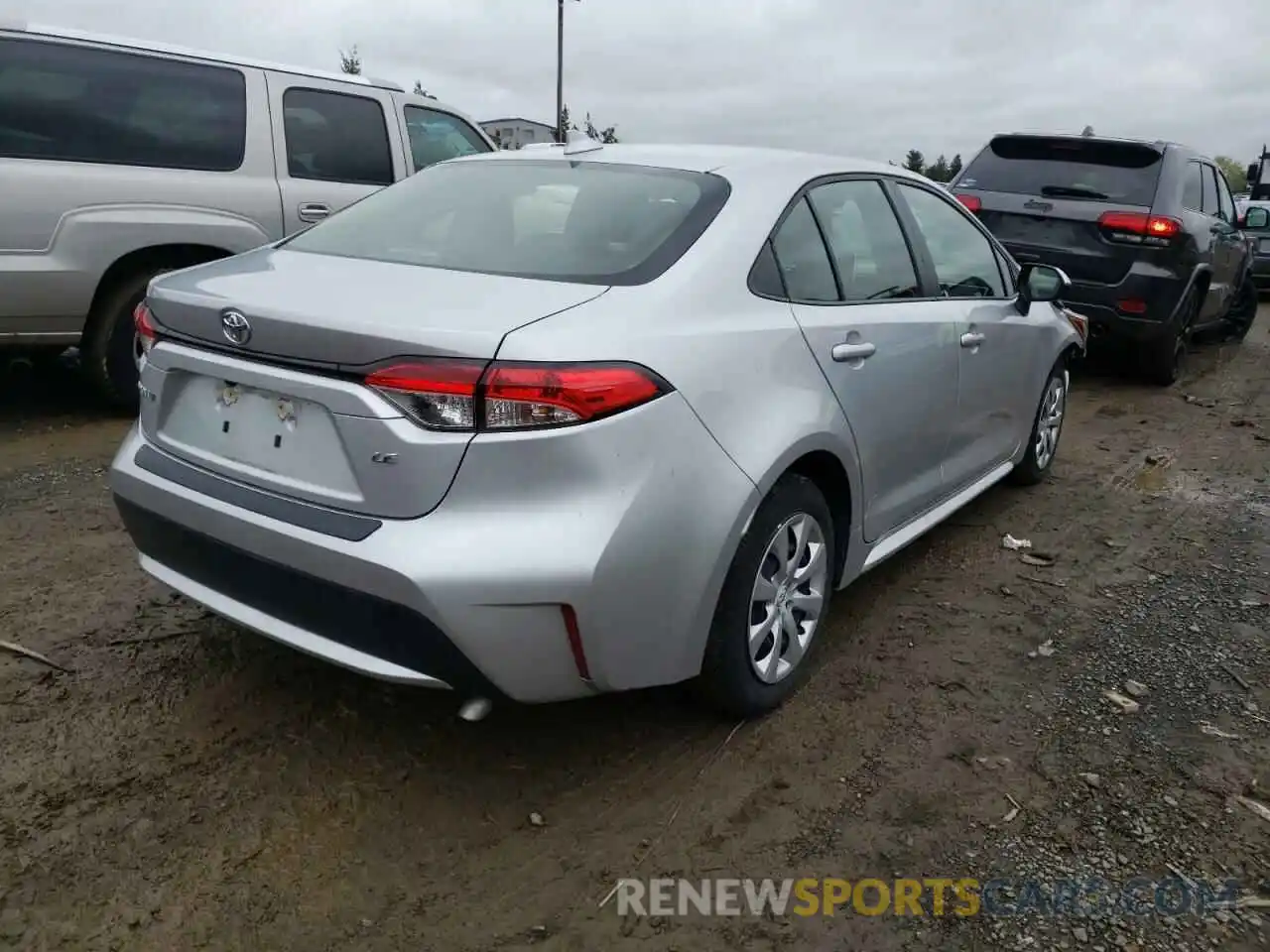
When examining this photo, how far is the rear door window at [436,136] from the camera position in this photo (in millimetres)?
6680

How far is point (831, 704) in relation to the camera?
3.16m

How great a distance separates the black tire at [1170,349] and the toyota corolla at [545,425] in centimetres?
507

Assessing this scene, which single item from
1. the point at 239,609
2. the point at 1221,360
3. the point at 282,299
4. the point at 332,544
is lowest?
the point at 1221,360

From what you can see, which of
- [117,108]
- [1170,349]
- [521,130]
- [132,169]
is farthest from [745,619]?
[521,130]

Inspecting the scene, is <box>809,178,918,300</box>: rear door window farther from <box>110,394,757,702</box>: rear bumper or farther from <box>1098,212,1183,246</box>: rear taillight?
<box>1098,212,1183,246</box>: rear taillight

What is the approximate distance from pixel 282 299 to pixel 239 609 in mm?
749

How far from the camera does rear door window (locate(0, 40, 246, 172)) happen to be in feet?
16.3

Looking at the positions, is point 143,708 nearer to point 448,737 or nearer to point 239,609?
point 239,609

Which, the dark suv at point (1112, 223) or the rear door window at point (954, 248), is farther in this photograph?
the dark suv at point (1112, 223)

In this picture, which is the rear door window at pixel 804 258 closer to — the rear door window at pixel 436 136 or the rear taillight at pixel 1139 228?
the rear door window at pixel 436 136

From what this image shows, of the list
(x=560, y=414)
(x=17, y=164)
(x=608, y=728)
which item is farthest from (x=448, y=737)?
(x=17, y=164)

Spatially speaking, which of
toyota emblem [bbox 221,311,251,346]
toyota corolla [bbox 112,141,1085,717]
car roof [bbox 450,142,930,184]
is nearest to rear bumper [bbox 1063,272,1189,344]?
car roof [bbox 450,142,930,184]

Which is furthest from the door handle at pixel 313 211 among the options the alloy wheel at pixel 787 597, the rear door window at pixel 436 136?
the alloy wheel at pixel 787 597

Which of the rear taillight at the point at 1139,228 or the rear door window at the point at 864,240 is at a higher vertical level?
the rear door window at the point at 864,240
